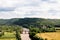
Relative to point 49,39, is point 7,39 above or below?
below

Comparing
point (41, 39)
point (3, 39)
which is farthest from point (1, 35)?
point (41, 39)

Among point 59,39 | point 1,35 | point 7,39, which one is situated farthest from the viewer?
point 1,35

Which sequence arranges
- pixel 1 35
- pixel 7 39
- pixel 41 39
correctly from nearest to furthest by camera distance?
1. pixel 41 39
2. pixel 7 39
3. pixel 1 35

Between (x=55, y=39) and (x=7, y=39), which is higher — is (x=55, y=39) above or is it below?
above

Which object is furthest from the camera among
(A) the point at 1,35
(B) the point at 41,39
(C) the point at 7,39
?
(A) the point at 1,35

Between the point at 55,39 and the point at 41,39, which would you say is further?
the point at 41,39

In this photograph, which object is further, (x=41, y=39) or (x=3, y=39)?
(x=3, y=39)

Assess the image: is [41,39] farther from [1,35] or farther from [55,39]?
[1,35]

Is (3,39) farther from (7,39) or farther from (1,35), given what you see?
(1,35)

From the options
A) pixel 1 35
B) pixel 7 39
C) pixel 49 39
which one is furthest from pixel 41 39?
pixel 1 35
